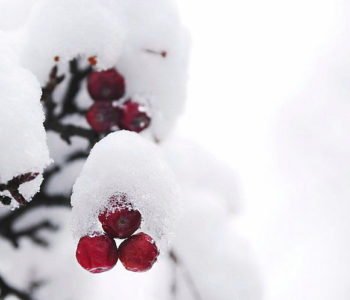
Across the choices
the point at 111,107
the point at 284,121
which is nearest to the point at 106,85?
the point at 111,107

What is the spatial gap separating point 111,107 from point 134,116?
88 millimetres

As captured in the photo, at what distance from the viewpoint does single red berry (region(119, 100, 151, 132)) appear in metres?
1.93

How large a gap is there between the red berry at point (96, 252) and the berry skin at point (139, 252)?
0.11ft

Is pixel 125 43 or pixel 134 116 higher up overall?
pixel 125 43

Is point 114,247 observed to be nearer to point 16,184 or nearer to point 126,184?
point 126,184

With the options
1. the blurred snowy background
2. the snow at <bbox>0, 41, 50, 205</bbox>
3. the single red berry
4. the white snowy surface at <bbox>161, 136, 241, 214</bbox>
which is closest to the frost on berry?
the snow at <bbox>0, 41, 50, 205</bbox>

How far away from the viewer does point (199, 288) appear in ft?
7.14

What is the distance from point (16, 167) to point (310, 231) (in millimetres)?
3108

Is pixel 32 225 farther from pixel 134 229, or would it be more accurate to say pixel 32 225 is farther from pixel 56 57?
pixel 134 229

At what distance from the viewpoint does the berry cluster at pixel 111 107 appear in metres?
1.93

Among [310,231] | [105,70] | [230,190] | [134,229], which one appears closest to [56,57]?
[105,70]

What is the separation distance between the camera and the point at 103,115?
6.34ft

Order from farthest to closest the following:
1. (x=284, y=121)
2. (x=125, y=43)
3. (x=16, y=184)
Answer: (x=284, y=121)
(x=125, y=43)
(x=16, y=184)

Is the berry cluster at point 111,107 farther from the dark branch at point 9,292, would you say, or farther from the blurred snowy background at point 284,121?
the blurred snowy background at point 284,121
